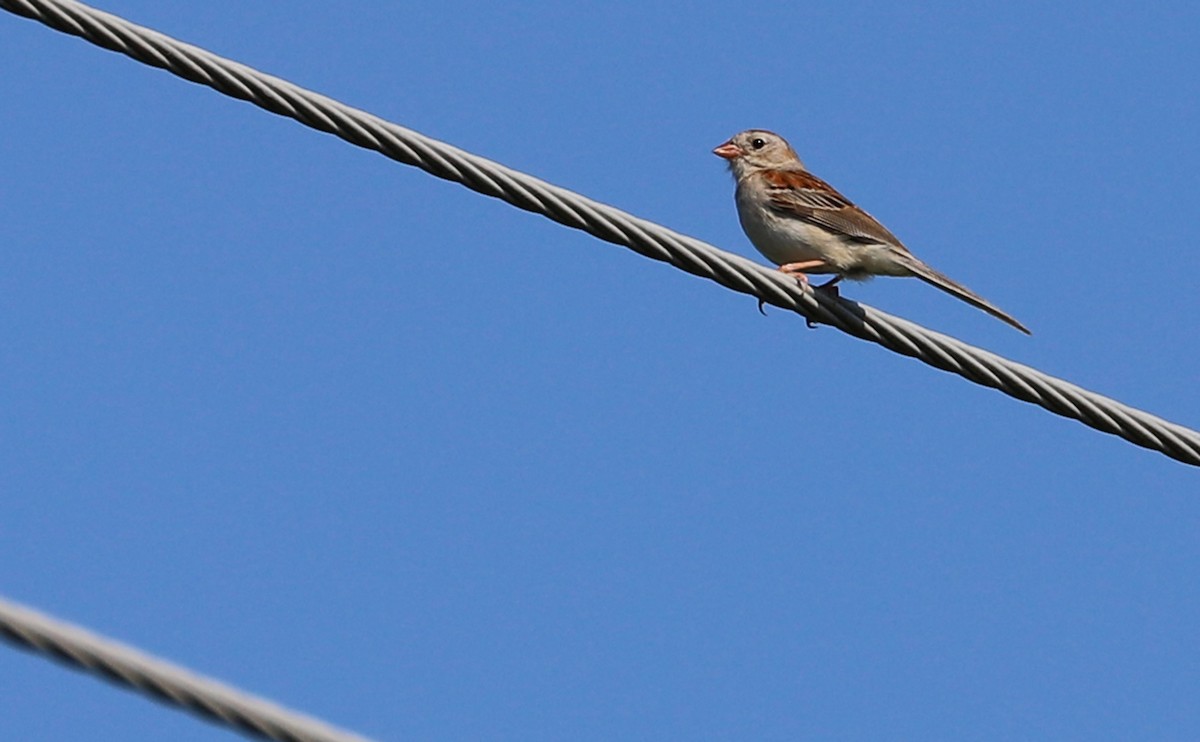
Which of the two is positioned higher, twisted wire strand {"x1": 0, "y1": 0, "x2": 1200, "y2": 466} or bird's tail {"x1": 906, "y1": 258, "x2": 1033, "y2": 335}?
bird's tail {"x1": 906, "y1": 258, "x2": 1033, "y2": 335}

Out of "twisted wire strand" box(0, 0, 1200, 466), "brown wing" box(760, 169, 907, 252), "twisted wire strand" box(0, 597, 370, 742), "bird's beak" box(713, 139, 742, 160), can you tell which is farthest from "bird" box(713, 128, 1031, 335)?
"twisted wire strand" box(0, 597, 370, 742)

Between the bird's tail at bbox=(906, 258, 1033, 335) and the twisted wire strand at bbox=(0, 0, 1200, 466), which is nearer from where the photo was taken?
the twisted wire strand at bbox=(0, 0, 1200, 466)

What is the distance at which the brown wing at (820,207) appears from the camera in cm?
950

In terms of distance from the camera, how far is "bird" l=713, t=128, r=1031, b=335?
9.30m

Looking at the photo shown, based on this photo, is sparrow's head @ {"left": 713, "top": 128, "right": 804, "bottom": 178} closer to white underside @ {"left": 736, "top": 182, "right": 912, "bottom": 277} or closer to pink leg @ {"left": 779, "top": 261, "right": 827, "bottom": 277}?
white underside @ {"left": 736, "top": 182, "right": 912, "bottom": 277}

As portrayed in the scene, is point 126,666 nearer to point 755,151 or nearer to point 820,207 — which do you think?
point 820,207

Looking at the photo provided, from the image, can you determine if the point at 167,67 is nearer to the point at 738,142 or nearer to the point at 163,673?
the point at 163,673

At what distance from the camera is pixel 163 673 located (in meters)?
3.27

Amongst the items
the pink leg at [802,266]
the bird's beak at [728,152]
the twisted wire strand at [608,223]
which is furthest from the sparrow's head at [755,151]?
the twisted wire strand at [608,223]

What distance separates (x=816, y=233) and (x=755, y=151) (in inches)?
80.2

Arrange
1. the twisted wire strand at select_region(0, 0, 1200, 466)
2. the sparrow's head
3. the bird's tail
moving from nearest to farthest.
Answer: the twisted wire strand at select_region(0, 0, 1200, 466), the bird's tail, the sparrow's head

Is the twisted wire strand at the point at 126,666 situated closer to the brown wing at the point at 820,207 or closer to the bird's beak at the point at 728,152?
the brown wing at the point at 820,207

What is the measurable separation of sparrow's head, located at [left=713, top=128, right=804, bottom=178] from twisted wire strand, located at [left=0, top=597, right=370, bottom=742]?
26.7 ft

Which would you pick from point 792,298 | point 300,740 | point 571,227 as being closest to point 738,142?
point 792,298
